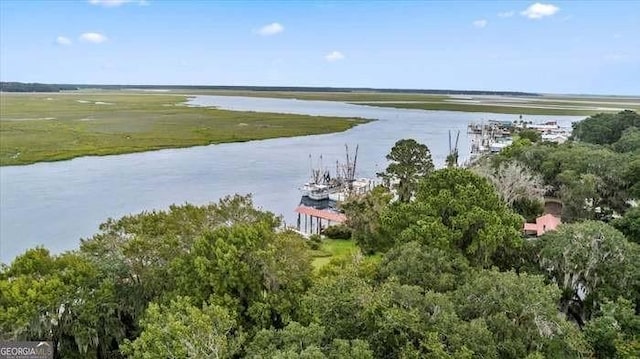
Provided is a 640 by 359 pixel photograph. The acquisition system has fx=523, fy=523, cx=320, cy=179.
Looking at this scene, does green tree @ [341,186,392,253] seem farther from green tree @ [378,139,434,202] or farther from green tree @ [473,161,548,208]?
green tree @ [473,161,548,208]

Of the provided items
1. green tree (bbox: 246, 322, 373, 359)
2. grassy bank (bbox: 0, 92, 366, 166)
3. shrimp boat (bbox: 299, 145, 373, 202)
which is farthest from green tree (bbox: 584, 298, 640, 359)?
grassy bank (bbox: 0, 92, 366, 166)

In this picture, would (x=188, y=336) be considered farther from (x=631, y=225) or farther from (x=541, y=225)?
(x=541, y=225)

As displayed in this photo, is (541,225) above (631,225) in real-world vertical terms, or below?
below

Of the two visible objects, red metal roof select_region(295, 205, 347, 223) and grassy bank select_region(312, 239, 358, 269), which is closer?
grassy bank select_region(312, 239, 358, 269)

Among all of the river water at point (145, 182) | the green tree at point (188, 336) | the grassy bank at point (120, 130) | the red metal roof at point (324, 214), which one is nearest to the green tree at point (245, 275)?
the green tree at point (188, 336)

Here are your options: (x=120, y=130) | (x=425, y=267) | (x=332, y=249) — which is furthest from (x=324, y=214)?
(x=120, y=130)
